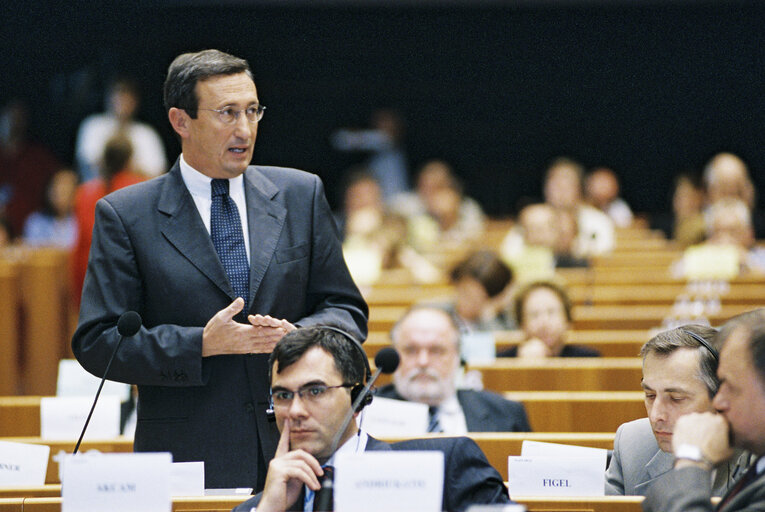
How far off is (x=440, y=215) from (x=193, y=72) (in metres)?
7.08

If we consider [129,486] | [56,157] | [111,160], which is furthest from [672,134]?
[129,486]

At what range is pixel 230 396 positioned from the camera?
9.29 ft

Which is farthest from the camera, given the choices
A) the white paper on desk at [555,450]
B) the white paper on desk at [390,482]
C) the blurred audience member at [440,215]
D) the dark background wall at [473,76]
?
the dark background wall at [473,76]

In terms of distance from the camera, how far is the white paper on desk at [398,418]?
11.9 ft

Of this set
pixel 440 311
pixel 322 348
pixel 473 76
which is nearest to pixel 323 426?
pixel 322 348

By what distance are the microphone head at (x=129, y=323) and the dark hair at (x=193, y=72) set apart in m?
0.57

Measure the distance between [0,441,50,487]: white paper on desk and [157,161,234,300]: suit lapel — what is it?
668 millimetres

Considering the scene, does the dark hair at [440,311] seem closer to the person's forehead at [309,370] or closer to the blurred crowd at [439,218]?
the blurred crowd at [439,218]

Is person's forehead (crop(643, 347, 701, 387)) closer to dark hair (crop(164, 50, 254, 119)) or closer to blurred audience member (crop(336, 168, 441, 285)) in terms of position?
dark hair (crop(164, 50, 254, 119))

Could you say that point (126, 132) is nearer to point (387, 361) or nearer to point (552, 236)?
point (552, 236)

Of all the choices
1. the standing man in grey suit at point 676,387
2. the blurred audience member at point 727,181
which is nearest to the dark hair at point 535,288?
the standing man in grey suit at point 676,387

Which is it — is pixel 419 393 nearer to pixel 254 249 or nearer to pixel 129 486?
pixel 254 249

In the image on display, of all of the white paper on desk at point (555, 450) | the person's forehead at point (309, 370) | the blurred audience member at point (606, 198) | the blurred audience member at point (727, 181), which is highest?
the blurred audience member at point (606, 198)

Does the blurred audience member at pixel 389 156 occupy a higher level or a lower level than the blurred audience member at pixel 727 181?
higher
